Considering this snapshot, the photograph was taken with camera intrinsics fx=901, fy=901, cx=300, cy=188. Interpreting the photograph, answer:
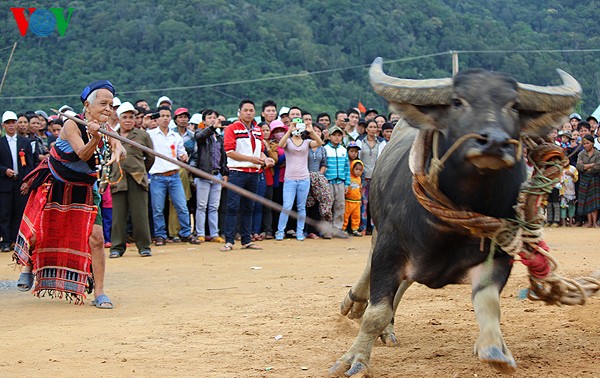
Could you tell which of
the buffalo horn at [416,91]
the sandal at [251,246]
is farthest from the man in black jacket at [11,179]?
the buffalo horn at [416,91]

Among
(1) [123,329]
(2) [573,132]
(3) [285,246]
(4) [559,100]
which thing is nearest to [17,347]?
(1) [123,329]

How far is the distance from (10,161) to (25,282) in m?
4.66

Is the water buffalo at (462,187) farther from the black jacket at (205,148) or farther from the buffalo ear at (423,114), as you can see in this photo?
the black jacket at (205,148)

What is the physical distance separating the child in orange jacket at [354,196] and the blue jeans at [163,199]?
9.07ft

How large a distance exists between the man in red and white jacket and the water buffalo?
6.75 metres

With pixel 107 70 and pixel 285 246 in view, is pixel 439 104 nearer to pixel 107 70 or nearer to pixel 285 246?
pixel 285 246

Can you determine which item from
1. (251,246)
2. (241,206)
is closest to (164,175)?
(241,206)

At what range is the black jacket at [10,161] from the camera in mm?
12828

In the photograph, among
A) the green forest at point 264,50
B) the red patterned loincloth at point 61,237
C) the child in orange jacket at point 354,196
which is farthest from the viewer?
the green forest at point 264,50

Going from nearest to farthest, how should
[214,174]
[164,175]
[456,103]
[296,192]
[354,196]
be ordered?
1. [456,103]
2. [164,175]
3. [296,192]
4. [214,174]
5. [354,196]

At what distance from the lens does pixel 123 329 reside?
22.5 ft

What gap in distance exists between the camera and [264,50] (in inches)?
1431

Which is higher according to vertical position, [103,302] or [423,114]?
[423,114]

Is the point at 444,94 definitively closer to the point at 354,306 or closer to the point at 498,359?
the point at 498,359
